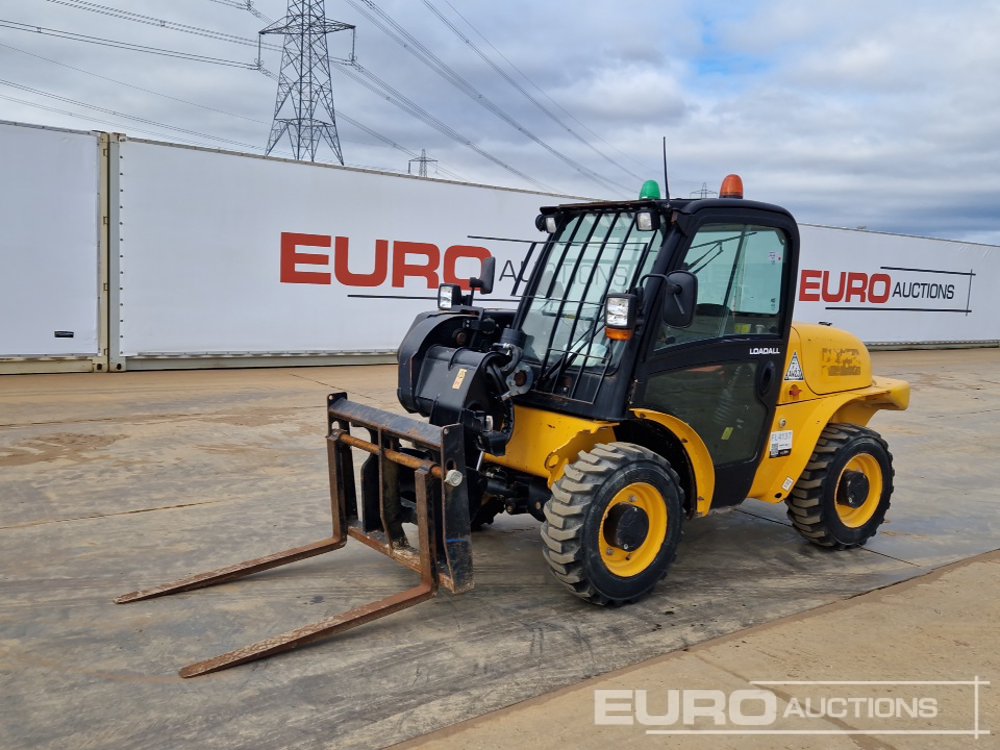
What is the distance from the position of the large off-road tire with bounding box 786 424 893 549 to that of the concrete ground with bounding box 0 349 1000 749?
0.56 feet

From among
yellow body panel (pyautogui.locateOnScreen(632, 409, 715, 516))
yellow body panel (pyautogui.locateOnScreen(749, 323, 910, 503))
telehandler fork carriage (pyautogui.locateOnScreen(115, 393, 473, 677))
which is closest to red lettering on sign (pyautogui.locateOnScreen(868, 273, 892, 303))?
yellow body panel (pyautogui.locateOnScreen(749, 323, 910, 503))

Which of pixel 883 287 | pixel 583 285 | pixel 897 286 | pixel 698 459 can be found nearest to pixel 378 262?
pixel 583 285

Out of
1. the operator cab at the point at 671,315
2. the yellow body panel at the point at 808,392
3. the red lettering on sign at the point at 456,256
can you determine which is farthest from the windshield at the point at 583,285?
the red lettering on sign at the point at 456,256

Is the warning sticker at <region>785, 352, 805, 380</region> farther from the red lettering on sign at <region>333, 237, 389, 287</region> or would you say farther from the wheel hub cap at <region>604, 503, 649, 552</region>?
the red lettering on sign at <region>333, 237, 389, 287</region>

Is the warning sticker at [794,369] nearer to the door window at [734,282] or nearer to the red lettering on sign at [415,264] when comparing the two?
the door window at [734,282]

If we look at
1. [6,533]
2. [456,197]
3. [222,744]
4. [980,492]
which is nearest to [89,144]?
[456,197]

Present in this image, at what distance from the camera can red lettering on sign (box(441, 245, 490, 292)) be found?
14844 millimetres

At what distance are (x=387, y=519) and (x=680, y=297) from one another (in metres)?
1.89

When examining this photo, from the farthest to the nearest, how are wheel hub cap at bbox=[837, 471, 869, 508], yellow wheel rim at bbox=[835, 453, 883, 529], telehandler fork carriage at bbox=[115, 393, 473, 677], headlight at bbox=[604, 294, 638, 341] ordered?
yellow wheel rim at bbox=[835, 453, 883, 529] → wheel hub cap at bbox=[837, 471, 869, 508] → headlight at bbox=[604, 294, 638, 341] → telehandler fork carriage at bbox=[115, 393, 473, 677]

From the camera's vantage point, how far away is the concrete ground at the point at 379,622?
3.26 m

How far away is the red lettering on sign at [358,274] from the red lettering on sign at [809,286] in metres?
10.1

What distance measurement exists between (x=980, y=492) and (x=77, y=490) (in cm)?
729

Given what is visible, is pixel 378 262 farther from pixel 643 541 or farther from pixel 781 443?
pixel 643 541

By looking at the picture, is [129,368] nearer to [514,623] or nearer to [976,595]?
[514,623]
